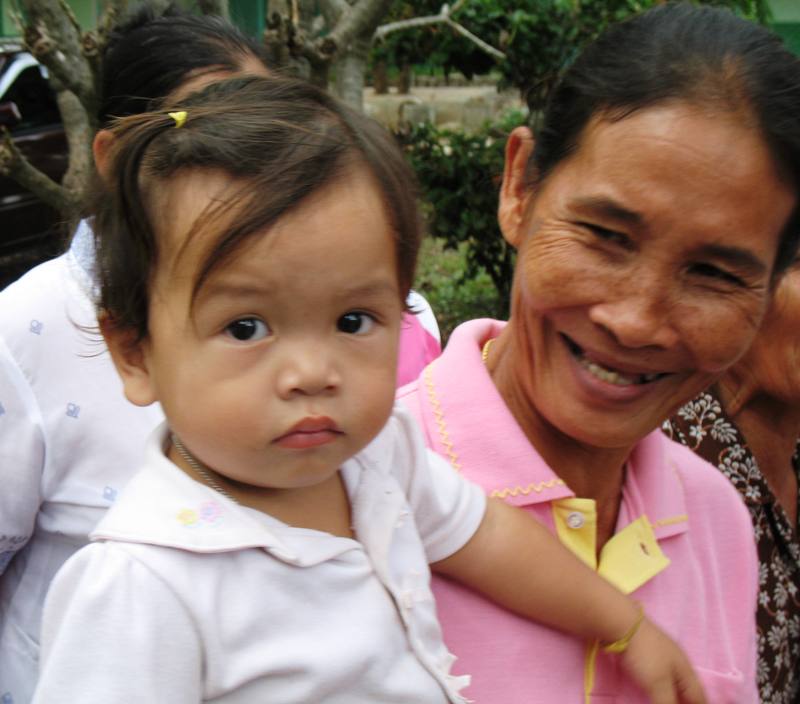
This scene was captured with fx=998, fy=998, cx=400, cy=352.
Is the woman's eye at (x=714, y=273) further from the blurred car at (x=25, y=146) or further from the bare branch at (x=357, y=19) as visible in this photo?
the blurred car at (x=25, y=146)

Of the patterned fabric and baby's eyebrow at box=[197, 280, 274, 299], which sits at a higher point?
baby's eyebrow at box=[197, 280, 274, 299]

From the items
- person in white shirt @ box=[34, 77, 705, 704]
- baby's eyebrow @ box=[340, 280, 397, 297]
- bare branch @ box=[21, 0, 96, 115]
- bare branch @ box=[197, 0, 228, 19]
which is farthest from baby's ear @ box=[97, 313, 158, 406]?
bare branch @ box=[197, 0, 228, 19]

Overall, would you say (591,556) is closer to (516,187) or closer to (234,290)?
(516,187)

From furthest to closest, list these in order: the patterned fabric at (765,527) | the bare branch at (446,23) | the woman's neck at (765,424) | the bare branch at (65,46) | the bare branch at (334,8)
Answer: the bare branch at (446,23) → the bare branch at (334,8) → the bare branch at (65,46) → the woman's neck at (765,424) → the patterned fabric at (765,527)

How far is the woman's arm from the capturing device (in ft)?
5.56

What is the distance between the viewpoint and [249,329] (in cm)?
131

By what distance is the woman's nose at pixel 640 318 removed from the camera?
5.68 ft

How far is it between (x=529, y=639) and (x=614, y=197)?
780mm

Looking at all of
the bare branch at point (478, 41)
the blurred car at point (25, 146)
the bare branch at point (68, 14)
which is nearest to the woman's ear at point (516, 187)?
the bare branch at point (68, 14)

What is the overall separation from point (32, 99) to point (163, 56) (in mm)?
7555

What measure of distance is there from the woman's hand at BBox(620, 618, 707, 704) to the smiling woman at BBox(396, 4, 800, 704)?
0.08 m

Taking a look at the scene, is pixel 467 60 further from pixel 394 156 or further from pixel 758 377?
pixel 394 156

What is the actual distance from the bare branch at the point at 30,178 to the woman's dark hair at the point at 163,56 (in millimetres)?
1487

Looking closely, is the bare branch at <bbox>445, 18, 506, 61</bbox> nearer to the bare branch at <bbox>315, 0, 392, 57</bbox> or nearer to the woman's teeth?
the bare branch at <bbox>315, 0, 392, 57</bbox>
